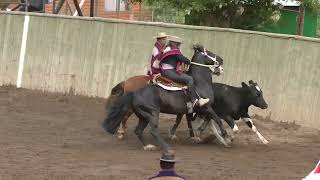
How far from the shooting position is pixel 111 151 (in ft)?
36.0

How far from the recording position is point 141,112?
36.5 feet

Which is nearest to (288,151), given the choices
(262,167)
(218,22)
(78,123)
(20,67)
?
(262,167)

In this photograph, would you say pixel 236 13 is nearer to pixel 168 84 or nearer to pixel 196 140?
pixel 196 140

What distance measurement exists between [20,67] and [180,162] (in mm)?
9040

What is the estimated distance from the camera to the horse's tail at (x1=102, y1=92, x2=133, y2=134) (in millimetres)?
11039

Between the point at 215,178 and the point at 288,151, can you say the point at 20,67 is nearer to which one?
the point at 288,151

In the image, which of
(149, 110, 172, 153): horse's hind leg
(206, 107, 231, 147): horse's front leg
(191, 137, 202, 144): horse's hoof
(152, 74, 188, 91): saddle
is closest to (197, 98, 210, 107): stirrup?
(206, 107, 231, 147): horse's front leg

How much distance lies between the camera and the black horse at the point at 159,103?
11.0 metres

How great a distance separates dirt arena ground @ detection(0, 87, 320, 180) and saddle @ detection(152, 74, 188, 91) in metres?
1.06

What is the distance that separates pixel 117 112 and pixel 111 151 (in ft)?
2.15

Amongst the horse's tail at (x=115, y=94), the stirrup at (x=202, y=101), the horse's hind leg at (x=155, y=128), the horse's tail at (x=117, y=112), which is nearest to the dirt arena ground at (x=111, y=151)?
the horse's hind leg at (x=155, y=128)

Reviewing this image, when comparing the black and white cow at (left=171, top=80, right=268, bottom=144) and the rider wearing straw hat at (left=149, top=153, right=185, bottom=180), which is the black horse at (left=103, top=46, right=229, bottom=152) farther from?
the rider wearing straw hat at (left=149, top=153, right=185, bottom=180)

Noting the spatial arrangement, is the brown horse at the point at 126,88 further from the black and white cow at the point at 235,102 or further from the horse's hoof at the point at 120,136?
the black and white cow at the point at 235,102

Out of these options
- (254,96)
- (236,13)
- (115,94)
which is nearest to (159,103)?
(115,94)
